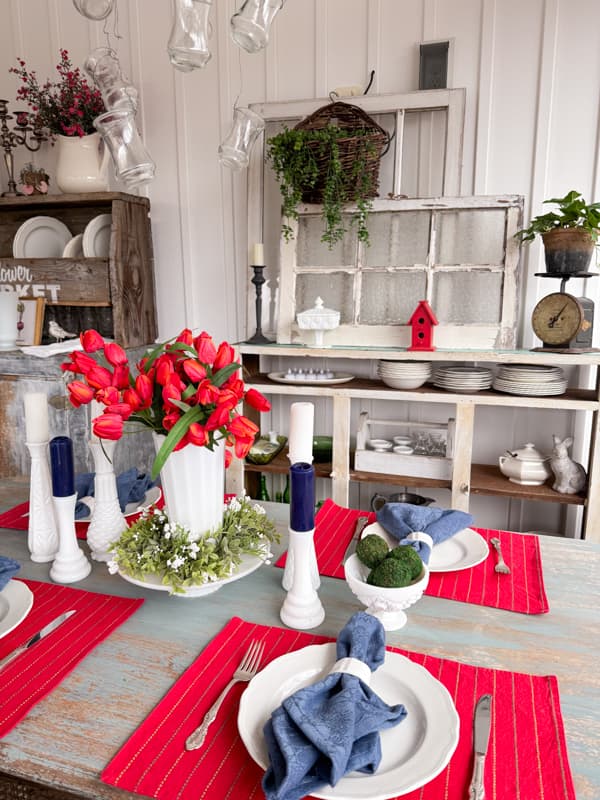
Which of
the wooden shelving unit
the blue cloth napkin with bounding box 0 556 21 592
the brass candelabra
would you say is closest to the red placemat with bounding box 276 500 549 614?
the blue cloth napkin with bounding box 0 556 21 592

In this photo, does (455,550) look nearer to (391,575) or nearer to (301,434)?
(391,575)

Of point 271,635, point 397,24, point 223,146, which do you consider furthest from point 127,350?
point 271,635

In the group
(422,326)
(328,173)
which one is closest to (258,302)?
(328,173)

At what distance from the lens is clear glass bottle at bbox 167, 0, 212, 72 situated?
104 centimetres

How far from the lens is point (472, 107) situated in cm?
222

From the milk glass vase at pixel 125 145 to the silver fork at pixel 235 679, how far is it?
3.53 ft

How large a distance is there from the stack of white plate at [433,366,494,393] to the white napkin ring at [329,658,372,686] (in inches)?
59.5

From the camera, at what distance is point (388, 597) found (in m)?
0.88

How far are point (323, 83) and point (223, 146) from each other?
0.87 metres

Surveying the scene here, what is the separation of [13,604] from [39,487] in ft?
0.80

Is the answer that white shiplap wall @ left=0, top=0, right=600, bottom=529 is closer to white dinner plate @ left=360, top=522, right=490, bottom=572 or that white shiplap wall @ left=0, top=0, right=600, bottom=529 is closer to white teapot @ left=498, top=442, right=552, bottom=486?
white teapot @ left=498, top=442, right=552, bottom=486

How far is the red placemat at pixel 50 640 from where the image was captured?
783 millimetres

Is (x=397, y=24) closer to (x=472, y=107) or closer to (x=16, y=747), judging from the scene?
(x=472, y=107)

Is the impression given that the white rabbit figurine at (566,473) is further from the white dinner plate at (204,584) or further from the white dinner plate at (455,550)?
the white dinner plate at (204,584)
